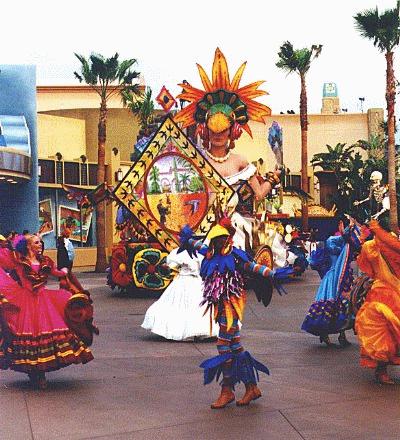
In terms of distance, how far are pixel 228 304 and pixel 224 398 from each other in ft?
2.68

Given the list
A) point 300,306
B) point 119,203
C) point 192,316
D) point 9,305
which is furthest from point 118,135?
point 9,305

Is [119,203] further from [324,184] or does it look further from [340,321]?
[324,184]

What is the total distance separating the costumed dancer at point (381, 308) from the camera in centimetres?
905

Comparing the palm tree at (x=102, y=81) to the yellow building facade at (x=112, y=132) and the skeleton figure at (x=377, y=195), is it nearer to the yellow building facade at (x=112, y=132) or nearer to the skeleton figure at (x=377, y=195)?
the yellow building facade at (x=112, y=132)

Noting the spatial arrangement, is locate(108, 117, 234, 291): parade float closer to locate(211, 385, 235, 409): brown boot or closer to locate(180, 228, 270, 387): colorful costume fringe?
locate(180, 228, 270, 387): colorful costume fringe

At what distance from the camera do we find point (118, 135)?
45.6 m

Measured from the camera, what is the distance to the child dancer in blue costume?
8.21 metres

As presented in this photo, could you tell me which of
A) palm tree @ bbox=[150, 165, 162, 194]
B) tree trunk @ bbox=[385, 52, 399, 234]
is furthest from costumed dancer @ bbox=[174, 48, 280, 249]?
tree trunk @ bbox=[385, 52, 399, 234]

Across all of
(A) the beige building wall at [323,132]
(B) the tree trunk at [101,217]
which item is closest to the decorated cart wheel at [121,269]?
(B) the tree trunk at [101,217]

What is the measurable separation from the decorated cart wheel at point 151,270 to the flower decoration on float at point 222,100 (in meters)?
3.16

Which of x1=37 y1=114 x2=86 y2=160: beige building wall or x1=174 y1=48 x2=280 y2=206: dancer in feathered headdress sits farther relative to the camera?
x1=37 y1=114 x2=86 y2=160: beige building wall

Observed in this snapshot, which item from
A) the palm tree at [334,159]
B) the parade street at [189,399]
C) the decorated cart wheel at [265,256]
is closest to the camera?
the parade street at [189,399]

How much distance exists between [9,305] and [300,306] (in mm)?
9965

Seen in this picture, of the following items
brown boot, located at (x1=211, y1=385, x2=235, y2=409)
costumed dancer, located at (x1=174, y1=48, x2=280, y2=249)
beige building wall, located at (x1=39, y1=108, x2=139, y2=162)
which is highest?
beige building wall, located at (x1=39, y1=108, x2=139, y2=162)
